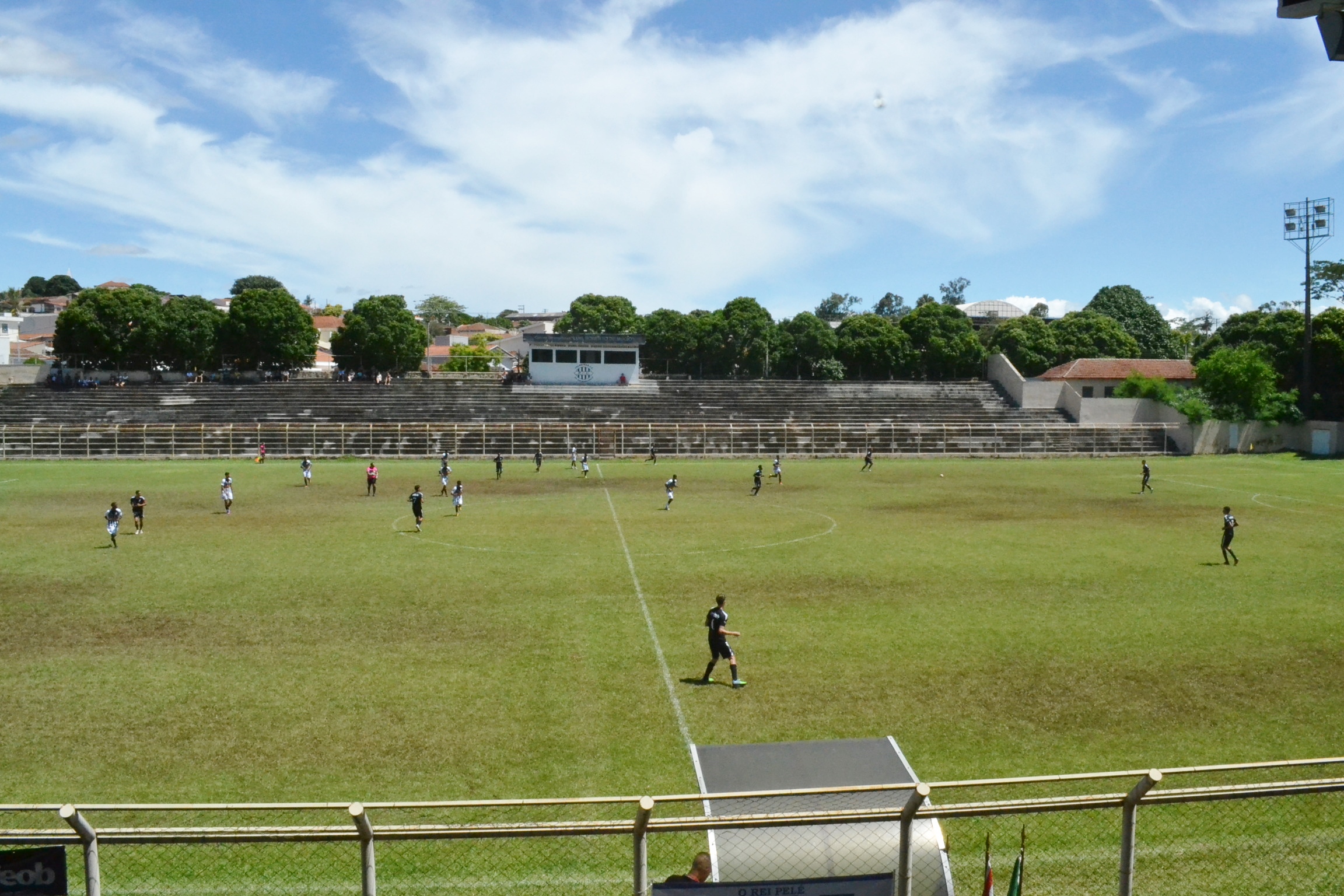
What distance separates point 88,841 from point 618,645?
1129 centimetres

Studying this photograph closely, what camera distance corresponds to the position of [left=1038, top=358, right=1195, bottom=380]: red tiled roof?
70.8 m

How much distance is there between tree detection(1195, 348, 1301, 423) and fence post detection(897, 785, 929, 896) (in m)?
64.9

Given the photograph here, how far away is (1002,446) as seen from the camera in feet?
201

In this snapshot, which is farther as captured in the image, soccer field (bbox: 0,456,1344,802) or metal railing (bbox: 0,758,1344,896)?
soccer field (bbox: 0,456,1344,802)

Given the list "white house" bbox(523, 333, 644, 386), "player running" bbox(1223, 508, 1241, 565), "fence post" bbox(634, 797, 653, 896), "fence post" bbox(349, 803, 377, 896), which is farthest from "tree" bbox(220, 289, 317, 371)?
"fence post" bbox(634, 797, 653, 896)

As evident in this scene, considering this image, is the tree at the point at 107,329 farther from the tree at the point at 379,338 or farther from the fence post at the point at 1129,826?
the fence post at the point at 1129,826

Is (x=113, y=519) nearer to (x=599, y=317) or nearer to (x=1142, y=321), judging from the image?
(x=599, y=317)

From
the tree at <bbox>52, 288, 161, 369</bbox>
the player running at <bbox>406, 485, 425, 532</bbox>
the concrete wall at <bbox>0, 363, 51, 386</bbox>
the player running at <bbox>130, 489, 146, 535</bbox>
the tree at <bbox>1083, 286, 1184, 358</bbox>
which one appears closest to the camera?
the player running at <bbox>130, 489, 146, 535</bbox>

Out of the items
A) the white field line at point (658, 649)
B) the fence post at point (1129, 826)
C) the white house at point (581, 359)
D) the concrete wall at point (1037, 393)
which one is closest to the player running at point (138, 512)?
the white field line at point (658, 649)

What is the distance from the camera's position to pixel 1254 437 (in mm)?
61781

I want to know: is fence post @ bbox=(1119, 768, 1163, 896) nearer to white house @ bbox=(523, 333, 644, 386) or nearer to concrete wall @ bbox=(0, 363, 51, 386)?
white house @ bbox=(523, 333, 644, 386)

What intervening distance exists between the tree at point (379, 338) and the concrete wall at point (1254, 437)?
62143 mm

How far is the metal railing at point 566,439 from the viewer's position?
56.0 metres

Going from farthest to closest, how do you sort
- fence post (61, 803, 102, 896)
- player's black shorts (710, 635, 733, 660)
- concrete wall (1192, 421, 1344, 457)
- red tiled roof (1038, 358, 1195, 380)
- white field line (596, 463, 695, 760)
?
red tiled roof (1038, 358, 1195, 380)
concrete wall (1192, 421, 1344, 457)
player's black shorts (710, 635, 733, 660)
white field line (596, 463, 695, 760)
fence post (61, 803, 102, 896)
